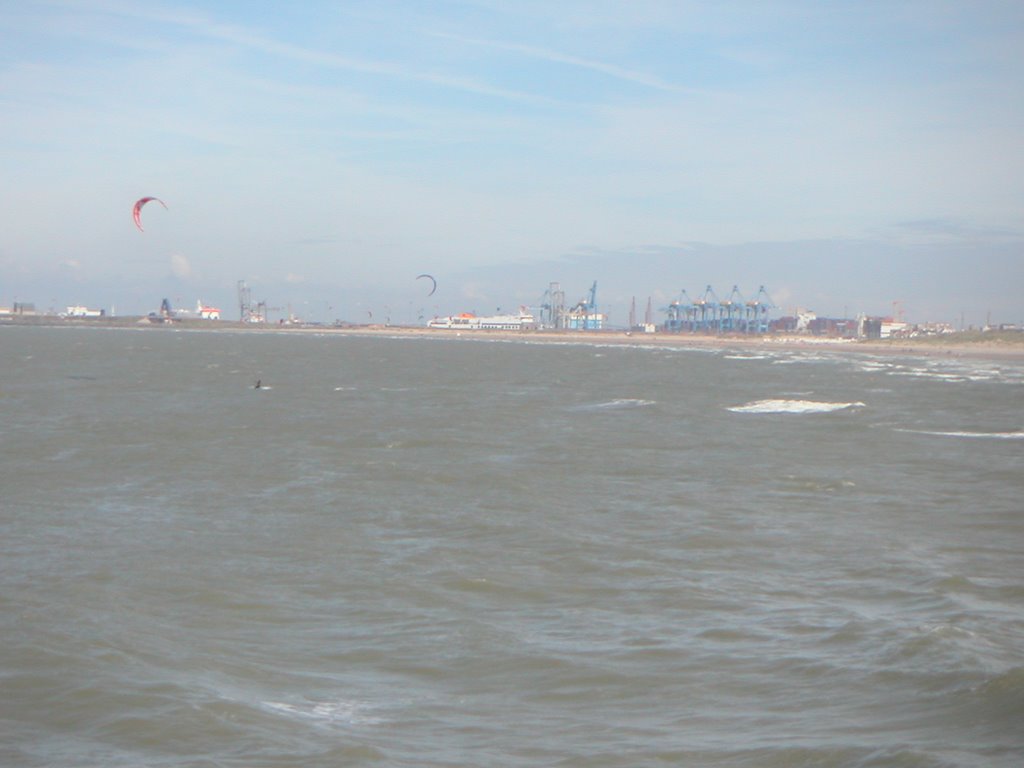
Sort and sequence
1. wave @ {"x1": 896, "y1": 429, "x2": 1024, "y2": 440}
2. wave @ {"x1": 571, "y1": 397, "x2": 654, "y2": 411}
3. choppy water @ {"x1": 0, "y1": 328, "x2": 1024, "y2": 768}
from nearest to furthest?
1. choppy water @ {"x1": 0, "y1": 328, "x2": 1024, "y2": 768}
2. wave @ {"x1": 896, "y1": 429, "x2": 1024, "y2": 440}
3. wave @ {"x1": 571, "y1": 397, "x2": 654, "y2": 411}

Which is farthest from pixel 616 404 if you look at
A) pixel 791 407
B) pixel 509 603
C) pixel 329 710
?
pixel 329 710

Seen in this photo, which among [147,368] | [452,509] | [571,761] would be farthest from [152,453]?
[147,368]

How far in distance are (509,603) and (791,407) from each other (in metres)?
30.9

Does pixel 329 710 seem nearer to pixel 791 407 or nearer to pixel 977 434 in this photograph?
pixel 977 434

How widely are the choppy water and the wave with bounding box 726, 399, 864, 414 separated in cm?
1089

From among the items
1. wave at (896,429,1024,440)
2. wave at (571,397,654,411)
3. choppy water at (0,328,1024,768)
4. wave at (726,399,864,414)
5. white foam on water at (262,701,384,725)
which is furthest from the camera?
wave at (571,397,654,411)

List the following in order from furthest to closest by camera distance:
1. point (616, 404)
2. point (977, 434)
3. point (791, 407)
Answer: point (616, 404) < point (791, 407) < point (977, 434)

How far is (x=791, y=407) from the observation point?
41719 millimetres

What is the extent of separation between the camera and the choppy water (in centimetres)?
870

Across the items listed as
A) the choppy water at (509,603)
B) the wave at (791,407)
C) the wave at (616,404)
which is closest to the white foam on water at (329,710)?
the choppy water at (509,603)

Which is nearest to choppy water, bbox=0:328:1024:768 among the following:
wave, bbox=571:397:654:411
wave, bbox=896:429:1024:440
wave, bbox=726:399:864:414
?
wave, bbox=896:429:1024:440

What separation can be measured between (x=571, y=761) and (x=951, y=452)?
2121cm

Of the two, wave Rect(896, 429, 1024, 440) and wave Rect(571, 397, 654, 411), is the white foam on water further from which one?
wave Rect(571, 397, 654, 411)

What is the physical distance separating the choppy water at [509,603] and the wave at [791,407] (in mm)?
10895
